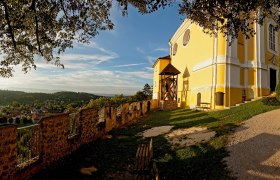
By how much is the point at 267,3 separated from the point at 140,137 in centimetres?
955

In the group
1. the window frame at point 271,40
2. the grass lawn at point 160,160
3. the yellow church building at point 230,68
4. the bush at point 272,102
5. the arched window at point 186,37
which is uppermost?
the arched window at point 186,37

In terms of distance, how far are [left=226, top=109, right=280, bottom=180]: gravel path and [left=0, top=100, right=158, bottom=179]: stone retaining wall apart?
6621mm

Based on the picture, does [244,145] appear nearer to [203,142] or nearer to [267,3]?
[203,142]

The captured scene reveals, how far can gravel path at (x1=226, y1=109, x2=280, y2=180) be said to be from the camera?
7.35m

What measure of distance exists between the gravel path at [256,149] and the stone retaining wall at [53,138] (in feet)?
21.7

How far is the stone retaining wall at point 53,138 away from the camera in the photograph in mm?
7113

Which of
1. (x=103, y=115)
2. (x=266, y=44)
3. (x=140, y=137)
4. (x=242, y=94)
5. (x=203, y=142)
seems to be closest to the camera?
(x=203, y=142)

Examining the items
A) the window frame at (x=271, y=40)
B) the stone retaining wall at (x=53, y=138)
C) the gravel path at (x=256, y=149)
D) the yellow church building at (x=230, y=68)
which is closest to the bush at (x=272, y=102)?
the gravel path at (x=256, y=149)

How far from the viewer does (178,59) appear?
36.9m

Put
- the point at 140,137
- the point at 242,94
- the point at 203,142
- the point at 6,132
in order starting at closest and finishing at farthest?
1. the point at 6,132
2. the point at 203,142
3. the point at 140,137
4. the point at 242,94

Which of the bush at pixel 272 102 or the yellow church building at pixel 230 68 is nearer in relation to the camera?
the bush at pixel 272 102

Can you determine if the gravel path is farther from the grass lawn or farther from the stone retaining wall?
the stone retaining wall

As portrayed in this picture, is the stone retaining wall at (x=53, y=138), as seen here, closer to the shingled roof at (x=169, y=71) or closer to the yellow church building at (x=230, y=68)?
the yellow church building at (x=230, y=68)

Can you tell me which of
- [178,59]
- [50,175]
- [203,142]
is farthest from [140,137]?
[178,59]
